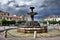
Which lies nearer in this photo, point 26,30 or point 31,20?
point 26,30

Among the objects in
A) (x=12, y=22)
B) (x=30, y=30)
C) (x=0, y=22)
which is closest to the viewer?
(x=30, y=30)

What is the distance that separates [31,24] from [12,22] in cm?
5390

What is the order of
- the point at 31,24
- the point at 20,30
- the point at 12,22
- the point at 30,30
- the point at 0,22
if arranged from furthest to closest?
the point at 12,22, the point at 0,22, the point at 31,24, the point at 20,30, the point at 30,30

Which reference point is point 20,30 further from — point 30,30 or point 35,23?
point 35,23

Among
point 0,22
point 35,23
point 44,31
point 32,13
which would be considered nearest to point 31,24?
point 35,23

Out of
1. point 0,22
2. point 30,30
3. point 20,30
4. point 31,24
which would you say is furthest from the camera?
point 0,22

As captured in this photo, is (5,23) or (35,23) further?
(5,23)

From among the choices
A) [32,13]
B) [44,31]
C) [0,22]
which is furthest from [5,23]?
[44,31]

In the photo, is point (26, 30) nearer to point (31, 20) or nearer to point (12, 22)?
point (31, 20)

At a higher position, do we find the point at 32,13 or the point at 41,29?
the point at 32,13

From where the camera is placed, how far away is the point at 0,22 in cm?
6712

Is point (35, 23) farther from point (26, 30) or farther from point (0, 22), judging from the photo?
point (0, 22)

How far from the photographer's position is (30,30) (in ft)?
58.3

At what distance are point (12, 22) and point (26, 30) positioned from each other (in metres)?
57.2
